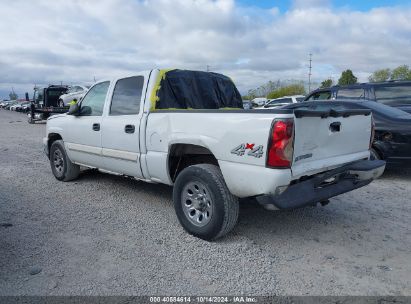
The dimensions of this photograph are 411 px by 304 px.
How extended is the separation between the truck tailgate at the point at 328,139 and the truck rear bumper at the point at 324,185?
96 mm

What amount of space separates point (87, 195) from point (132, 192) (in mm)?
→ 701

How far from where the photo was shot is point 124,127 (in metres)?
4.82

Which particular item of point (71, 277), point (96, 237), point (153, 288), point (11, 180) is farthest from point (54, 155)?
point (153, 288)

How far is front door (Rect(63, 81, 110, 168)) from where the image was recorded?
546 centimetres

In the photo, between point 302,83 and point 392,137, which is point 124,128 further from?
point 302,83

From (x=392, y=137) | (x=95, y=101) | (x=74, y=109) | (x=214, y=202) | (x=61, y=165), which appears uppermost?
(x=95, y=101)

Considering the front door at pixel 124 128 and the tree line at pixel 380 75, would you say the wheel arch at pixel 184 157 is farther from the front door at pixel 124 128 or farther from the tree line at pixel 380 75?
the tree line at pixel 380 75

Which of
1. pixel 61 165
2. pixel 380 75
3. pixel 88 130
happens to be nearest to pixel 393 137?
pixel 88 130

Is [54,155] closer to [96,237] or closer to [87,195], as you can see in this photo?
[87,195]

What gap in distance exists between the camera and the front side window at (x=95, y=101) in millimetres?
5523

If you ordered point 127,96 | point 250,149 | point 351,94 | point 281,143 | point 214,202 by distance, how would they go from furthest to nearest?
point 351,94
point 127,96
point 214,202
point 250,149
point 281,143

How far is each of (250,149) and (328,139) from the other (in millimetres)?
965

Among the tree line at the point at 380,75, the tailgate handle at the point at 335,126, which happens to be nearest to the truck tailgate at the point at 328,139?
the tailgate handle at the point at 335,126

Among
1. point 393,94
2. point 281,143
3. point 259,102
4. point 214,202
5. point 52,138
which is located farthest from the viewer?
point 259,102
